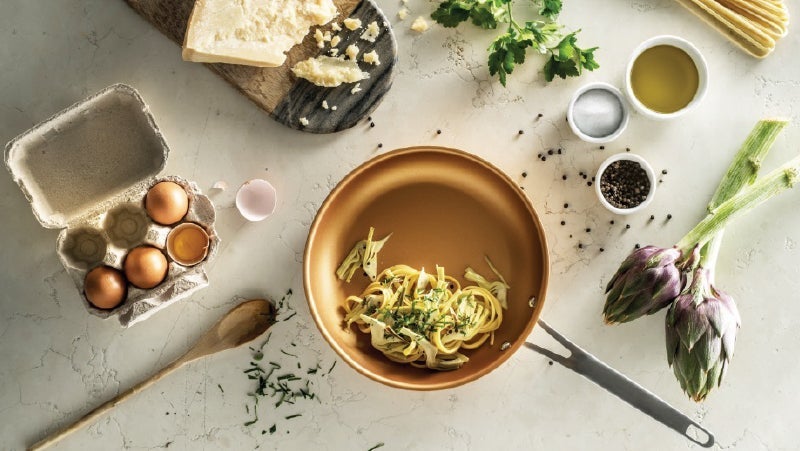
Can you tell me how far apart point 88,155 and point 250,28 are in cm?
63

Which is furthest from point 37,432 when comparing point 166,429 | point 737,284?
point 737,284

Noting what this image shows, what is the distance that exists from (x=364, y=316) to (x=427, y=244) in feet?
1.06

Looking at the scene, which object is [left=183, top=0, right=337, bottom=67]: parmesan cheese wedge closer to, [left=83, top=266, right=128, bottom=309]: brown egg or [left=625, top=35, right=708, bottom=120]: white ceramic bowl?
[left=83, top=266, right=128, bottom=309]: brown egg

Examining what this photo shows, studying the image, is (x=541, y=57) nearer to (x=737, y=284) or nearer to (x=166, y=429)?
(x=737, y=284)

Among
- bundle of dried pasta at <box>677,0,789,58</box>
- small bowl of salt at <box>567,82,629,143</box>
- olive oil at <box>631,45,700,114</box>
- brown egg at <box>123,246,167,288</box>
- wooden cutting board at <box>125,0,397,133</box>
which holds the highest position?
bundle of dried pasta at <box>677,0,789,58</box>

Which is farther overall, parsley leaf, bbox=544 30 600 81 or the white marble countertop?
the white marble countertop

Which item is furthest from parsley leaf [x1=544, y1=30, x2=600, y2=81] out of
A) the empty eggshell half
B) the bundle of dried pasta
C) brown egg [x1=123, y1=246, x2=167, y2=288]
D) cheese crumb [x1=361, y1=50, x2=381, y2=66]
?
brown egg [x1=123, y1=246, x2=167, y2=288]

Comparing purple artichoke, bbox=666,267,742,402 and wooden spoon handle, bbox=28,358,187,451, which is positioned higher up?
purple artichoke, bbox=666,267,742,402

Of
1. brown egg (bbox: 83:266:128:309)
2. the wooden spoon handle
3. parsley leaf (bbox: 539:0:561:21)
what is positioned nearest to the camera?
brown egg (bbox: 83:266:128:309)

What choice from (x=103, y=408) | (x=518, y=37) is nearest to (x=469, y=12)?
(x=518, y=37)

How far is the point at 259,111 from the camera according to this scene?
230 cm

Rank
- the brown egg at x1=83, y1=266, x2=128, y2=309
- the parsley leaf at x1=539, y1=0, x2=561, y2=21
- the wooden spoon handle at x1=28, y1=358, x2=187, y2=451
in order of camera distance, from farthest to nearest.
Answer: the wooden spoon handle at x1=28, y1=358, x2=187, y2=451 → the parsley leaf at x1=539, y1=0, x2=561, y2=21 → the brown egg at x1=83, y1=266, x2=128, y2=309

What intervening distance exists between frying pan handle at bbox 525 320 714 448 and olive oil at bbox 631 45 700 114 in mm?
829

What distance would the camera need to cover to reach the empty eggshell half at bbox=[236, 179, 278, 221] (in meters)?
2.29
